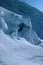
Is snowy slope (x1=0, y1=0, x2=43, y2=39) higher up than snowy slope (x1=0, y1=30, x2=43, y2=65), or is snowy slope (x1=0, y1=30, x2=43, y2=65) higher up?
snowy slope (x1=0, y1=0, x2=43, y2=39)

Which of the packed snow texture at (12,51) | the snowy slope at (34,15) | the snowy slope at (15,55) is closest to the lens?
the snowy slope at (15,55)

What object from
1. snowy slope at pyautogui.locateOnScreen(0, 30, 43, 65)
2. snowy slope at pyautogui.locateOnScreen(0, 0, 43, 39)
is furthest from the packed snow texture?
snowy slope at pyautogui.locateOnScreen(0, 0, 43, 39)

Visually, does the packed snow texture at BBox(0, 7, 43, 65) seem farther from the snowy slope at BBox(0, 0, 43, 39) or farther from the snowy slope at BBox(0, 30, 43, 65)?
the snowy slope at BBox(0, 0, 43, 39)

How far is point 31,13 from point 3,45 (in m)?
16.7

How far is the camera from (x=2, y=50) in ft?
16.1

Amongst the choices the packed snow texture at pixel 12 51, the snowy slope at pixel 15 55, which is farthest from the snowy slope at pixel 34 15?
the snowy slope at pixel 15 55

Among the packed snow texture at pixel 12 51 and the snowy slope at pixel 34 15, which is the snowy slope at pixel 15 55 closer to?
the packed snow texture at pixel 12 51

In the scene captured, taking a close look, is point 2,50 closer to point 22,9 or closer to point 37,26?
point 22,9

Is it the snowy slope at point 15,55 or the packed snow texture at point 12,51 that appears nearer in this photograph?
the snowy slope at point 15,55

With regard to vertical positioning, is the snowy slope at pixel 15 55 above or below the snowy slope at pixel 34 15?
below

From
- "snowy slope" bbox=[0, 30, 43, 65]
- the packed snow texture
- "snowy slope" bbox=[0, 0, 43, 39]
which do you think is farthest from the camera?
"snowy slope" bbox=[0, 0, 43, 39]

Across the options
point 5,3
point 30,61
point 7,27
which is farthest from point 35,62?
point 5,3

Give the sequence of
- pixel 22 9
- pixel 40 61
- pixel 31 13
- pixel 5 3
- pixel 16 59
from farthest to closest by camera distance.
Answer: pixel 31 13 → pixel 22 9 → pixel 5 3 → pixel 40 61 → pixel 16 59

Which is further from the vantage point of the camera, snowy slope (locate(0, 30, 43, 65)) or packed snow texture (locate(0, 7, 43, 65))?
packed snow texture (locate(0, 7, 43, 65))
